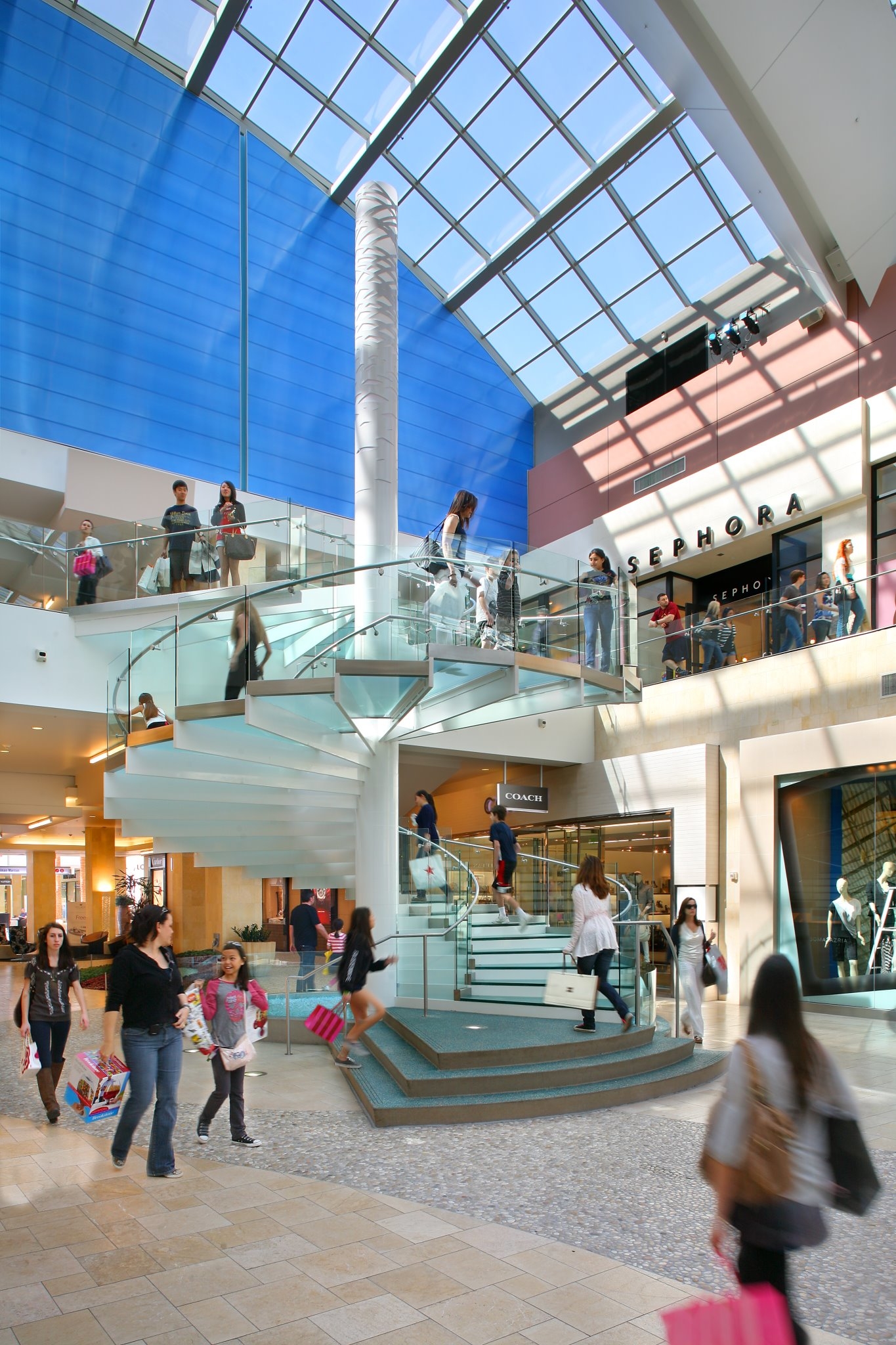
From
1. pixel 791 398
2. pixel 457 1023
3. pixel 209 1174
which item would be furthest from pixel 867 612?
pixel 209 1174

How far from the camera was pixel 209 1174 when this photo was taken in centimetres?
541

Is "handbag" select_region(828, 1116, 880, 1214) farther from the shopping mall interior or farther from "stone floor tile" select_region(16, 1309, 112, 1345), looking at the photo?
"stone floor tile" select_region(16, 1309, 112, 1345)

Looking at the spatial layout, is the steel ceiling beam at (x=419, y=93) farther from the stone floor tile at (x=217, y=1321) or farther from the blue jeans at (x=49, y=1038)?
the stone floor tile at (x=217, y=1321)

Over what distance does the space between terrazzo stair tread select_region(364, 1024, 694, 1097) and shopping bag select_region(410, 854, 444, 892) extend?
276cm

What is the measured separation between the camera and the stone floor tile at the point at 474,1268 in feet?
12.9

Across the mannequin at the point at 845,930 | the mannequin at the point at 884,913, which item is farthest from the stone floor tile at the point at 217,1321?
the mannequin at the point at 845,930

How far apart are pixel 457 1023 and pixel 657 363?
1521 centimetres

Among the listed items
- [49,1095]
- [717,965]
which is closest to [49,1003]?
[49,1095]

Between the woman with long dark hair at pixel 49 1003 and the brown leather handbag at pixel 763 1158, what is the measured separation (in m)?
5.57

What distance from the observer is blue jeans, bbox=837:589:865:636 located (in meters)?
13.0

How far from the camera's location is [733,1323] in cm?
210

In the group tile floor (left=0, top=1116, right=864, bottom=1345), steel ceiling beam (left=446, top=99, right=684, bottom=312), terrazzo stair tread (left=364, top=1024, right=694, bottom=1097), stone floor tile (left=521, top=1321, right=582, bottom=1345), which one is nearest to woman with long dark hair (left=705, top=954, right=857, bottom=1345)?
stone floor tile (left=521, top=1321, right=582, bottom=1345)

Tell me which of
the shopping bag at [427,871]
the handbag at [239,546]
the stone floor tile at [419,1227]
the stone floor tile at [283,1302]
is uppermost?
the handbag at [239,546]

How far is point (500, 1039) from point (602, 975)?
1.02 m
